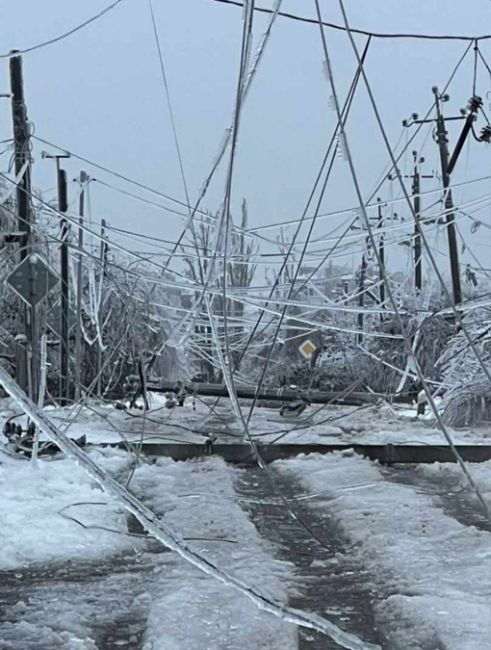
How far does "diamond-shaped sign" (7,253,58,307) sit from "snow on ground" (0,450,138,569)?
1.97 metres

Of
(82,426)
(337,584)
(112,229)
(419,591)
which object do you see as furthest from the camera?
(82,426)

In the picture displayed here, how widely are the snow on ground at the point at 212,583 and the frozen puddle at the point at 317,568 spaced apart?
0.13 meters

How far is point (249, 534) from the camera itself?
872 cm

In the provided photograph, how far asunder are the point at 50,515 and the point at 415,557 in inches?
130

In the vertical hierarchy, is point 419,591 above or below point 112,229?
below

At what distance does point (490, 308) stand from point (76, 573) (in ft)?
50.3

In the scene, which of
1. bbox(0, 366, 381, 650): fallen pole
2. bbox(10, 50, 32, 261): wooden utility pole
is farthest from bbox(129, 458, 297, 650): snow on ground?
bbox(10, 50, 32, 261): wooden utility pole

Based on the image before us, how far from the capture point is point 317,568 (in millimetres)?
7625

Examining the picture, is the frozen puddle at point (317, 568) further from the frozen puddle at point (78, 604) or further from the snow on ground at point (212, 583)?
the frozen puddle at point (78, 604)

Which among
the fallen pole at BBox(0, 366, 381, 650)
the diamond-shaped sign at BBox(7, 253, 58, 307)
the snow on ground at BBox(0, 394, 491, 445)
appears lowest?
the snow on ground at BBox(0, 394, 491, 445)

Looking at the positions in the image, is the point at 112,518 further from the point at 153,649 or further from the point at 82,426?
the point at 82,426

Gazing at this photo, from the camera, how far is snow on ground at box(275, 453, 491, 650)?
5.78 meters

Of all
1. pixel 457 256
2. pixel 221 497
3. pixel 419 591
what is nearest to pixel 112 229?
pixel 221 497

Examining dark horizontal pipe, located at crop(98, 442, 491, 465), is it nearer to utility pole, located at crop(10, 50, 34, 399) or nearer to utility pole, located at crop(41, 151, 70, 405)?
utility pole, located at crop(10, 50, 34, 399)
